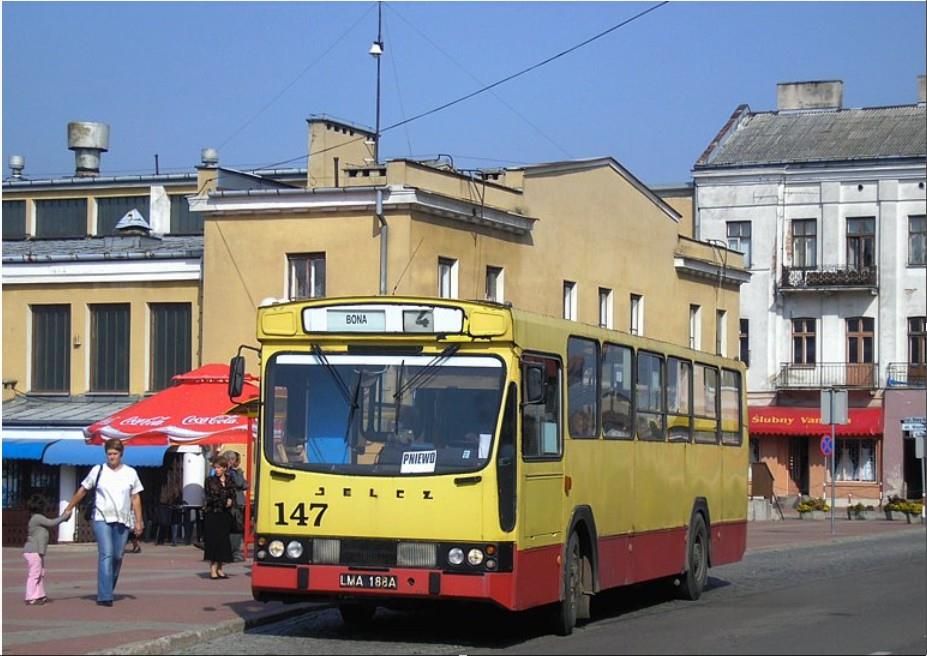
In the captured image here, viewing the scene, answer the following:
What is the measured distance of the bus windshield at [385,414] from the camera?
13.8 m

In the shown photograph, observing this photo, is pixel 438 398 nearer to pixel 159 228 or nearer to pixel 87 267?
pixel 87 267

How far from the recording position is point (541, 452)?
568 inches

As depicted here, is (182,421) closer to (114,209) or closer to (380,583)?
(380,583)

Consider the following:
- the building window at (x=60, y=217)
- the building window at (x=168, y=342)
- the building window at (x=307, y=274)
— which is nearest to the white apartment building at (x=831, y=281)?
the building window at (x=60, y=217)

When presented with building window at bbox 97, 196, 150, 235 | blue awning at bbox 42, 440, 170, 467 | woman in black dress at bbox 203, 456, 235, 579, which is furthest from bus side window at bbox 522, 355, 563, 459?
building window at bbox 97, 196, 150, 235

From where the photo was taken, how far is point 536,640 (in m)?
14.5

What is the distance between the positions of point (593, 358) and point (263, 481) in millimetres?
3822

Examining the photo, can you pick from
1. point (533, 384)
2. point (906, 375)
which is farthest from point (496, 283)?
point (906, 375)

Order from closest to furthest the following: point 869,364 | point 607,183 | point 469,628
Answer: point 469,628, point 607,183, point 869,364

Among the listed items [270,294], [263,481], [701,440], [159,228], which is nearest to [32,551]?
[263,481]

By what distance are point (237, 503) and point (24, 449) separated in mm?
11672

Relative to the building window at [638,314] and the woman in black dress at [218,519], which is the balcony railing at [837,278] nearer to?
the building window at [638,314]

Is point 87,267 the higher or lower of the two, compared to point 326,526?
higher

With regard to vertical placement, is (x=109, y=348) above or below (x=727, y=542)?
above
